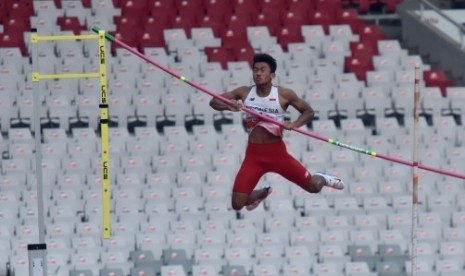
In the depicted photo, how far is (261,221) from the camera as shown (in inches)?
992

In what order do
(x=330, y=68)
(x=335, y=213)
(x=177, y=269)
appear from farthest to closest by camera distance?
(x=330, y=68) < (x=335, y=213) < (x=177, y=269)

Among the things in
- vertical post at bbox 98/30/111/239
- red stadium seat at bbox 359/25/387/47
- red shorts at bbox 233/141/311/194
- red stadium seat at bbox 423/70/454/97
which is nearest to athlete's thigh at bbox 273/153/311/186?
red shorts at bbox 233/141/311/194

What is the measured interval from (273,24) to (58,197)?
5.98m

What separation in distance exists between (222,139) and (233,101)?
896cm

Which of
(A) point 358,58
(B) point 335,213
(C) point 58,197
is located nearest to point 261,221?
(B) point 335,213

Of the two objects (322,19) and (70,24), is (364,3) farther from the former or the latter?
(70,24)

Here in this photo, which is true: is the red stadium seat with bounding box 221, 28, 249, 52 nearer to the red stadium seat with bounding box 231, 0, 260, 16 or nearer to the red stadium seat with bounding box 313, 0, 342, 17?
the red stadium seat with bounding box 231, 0, 260, 16

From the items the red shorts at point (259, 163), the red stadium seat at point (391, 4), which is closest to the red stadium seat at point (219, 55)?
the red stadium seat at point (391, 4)

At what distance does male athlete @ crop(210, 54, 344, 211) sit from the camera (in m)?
17.8

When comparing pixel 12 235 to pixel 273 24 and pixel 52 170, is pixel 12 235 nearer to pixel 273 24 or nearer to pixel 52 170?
pixel 52 170

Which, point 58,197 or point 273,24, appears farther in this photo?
point 273,24

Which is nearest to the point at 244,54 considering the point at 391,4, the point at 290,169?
the point at 391,4

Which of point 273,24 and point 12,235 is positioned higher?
point 273,24

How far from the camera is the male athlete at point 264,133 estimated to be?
58.5 ft
